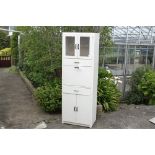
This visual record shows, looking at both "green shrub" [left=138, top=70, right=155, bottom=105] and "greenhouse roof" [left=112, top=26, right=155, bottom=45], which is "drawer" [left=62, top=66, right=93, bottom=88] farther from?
"greenhouse roof" [left=112, top=26, right=155, bottom=45]

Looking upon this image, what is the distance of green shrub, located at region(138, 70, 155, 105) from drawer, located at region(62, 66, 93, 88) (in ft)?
10.9

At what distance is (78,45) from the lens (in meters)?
5.63

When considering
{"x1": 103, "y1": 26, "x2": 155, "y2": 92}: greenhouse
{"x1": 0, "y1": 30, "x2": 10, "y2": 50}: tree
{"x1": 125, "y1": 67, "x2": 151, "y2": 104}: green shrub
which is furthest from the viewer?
{"x1": 0, "y1": 30, "x2": 10, "y2": 50}: tree

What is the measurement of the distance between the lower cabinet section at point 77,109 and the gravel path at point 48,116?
6.5 inches

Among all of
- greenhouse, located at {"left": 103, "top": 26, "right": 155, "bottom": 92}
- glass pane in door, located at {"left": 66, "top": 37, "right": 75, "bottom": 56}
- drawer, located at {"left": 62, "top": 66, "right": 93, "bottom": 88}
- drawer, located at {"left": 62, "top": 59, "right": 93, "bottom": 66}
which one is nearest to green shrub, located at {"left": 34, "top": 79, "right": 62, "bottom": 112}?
drawer, located at {"left": 62, "top": 66, "right": 93, "bottom": 88}

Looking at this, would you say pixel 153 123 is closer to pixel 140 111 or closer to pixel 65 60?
pixel 140 111

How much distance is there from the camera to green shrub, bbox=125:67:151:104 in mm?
8758

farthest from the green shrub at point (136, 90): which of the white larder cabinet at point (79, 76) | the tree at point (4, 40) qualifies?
the tree at point (4, 40)

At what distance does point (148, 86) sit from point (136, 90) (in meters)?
0.54

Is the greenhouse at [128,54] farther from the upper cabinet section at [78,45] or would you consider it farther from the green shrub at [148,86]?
the upper cabinet section at [78,45]

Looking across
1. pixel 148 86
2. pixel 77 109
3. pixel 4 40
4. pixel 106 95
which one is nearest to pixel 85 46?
pixel 77 109

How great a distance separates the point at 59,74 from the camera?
8188mm

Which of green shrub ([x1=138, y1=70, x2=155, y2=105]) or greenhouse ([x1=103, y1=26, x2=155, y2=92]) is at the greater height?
greenhouse ([x1=103, y1=26, x2=155, y2=92])

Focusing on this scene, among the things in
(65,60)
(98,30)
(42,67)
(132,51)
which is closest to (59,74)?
(42,67)
